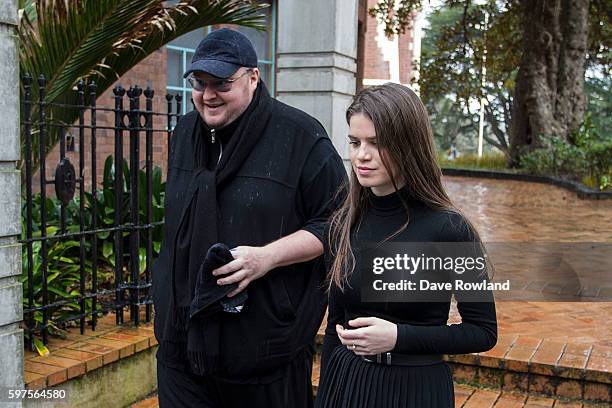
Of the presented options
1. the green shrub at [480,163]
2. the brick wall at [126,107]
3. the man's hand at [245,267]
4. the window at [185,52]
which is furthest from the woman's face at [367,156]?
the green shrub at [480,163]

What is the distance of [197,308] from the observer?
2.39 meters

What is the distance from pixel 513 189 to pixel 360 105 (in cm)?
1618

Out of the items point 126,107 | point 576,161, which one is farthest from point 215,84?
point 576,161

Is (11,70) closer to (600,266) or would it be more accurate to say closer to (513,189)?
(600,266)

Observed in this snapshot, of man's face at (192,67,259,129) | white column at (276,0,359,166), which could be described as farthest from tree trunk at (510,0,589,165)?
man's face at (192,67,259,129)

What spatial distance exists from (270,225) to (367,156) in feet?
1.87

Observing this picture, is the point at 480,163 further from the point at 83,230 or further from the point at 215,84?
the point at 215,84

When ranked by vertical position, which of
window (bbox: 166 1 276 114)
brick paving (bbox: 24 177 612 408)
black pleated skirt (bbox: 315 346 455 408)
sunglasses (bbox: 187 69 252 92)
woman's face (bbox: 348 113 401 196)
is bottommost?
brick paving (bbox: 24 177 612 408)

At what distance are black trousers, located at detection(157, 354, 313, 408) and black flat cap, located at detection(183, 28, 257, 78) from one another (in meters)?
1.03

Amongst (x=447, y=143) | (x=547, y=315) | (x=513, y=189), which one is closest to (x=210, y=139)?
(x=547, y=315)

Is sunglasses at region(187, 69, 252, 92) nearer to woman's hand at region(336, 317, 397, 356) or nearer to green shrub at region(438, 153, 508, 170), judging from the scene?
woman's hand at region(336, 317, 397, 356)

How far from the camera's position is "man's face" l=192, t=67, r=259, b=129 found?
8.00 feet

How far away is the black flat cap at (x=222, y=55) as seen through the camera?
93.7 inches

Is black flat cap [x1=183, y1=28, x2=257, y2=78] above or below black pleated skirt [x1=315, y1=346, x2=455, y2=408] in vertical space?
above
